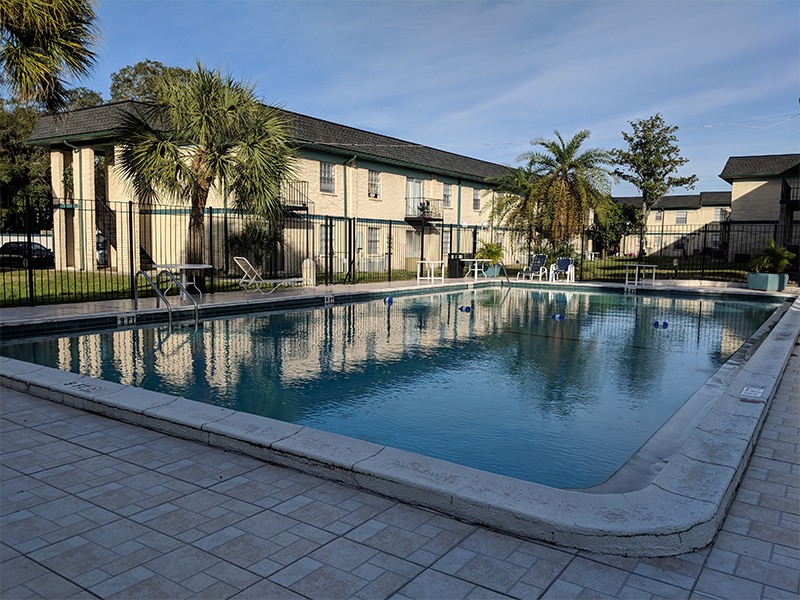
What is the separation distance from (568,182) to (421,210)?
7028 millimetres

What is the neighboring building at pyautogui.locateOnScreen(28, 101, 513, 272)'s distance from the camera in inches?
771

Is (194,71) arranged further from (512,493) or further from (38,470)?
(512,493)

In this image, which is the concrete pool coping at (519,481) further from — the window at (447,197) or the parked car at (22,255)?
the window at (447,197)

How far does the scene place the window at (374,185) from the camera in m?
24.5

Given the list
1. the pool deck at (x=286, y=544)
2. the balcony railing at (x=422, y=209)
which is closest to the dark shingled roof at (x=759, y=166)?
the balcony railing at (x=422, y=209)

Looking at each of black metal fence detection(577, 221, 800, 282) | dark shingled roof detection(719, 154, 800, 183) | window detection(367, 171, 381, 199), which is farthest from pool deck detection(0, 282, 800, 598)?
dark shingled roof detection(719, 154, 800, 183)

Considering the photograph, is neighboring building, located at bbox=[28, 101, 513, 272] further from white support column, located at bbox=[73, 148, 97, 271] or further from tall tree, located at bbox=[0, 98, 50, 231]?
tall tree, located at bbox=[0, 98, 50, 231]

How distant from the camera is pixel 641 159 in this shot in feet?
113

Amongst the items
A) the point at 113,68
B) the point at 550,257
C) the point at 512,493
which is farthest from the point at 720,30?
the point at 113,68

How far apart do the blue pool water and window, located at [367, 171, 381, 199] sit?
43.9ft

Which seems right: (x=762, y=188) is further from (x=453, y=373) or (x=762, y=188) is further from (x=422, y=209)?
(x=453, y=373)

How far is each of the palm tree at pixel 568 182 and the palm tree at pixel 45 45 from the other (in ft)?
53.6

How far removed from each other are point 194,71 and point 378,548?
13.1 meters

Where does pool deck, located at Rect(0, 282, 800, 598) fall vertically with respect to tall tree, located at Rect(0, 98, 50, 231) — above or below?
below
